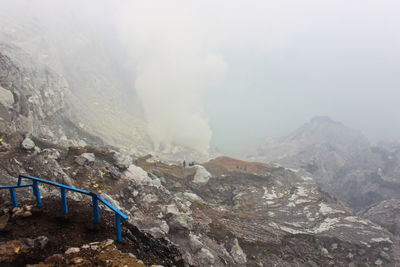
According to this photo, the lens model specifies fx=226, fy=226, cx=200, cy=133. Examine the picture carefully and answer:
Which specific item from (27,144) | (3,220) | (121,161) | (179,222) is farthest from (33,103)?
(3,220)

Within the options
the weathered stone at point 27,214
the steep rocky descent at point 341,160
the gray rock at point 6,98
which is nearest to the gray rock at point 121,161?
the weathered stone at point 27,214

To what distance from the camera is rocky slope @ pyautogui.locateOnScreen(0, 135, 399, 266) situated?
1220 centimetres

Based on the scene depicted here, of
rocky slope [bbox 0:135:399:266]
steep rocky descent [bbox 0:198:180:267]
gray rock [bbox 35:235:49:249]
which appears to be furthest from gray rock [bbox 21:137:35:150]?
gray rock [bbox 35:235:49:249]

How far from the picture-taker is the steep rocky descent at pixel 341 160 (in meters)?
42.9

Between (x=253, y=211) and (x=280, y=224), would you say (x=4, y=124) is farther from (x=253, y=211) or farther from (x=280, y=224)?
(x=280, y=224)

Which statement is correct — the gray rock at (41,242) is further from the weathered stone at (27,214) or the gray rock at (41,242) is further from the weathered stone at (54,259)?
the weathered stone at (27,214)

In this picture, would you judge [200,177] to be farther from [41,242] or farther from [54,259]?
[54,259]

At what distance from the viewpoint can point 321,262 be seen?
14234 millimetres

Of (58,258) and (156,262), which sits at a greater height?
(58,258)

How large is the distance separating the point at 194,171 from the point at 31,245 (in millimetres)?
21384

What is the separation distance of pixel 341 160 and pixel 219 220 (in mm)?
64927

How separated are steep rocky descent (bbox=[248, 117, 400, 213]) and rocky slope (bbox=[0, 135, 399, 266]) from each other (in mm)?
23764

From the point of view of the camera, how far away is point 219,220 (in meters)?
15.3

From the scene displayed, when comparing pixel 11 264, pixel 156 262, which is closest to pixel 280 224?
pixel 156 262
